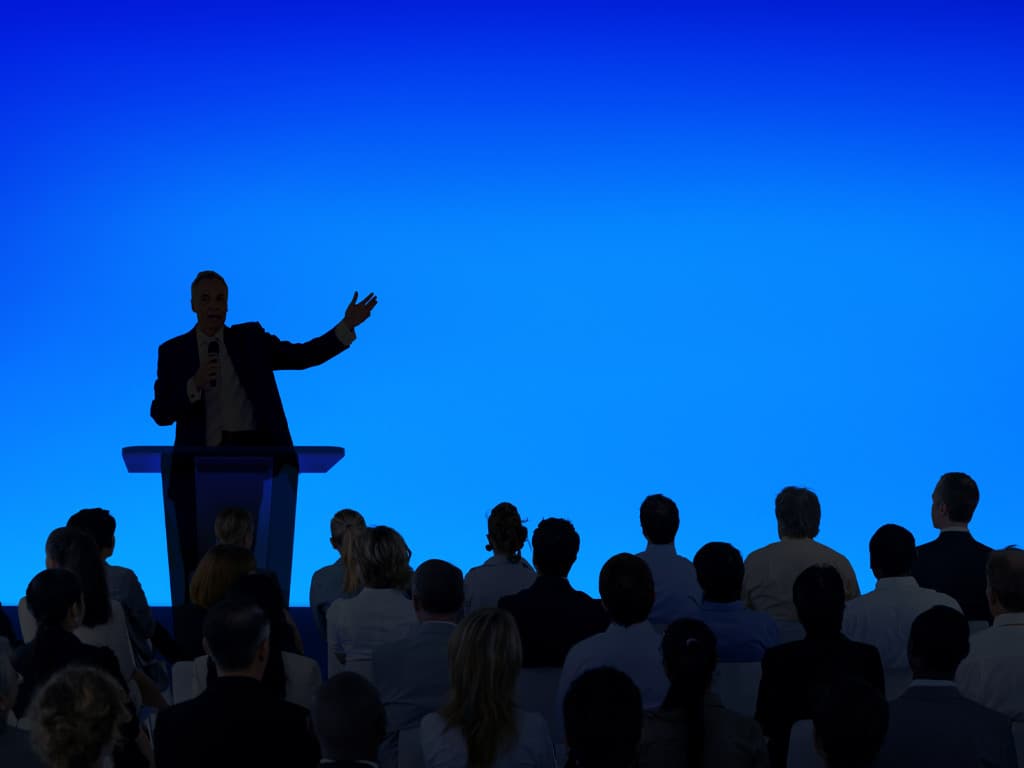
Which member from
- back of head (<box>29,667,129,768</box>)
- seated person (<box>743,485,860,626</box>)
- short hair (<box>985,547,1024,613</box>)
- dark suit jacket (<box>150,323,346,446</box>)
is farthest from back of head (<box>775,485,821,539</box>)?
back of head (<box>29,667,129,768</box>)

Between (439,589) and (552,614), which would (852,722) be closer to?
(439,589)

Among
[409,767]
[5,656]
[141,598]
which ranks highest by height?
[141,598]

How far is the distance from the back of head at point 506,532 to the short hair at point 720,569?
2.99ft

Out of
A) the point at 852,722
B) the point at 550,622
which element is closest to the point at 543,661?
the point at 550,622

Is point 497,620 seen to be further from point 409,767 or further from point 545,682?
point 545,682

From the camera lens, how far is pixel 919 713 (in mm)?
2381

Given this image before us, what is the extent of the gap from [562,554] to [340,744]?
1.59 meters

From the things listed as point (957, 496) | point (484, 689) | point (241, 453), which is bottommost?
point (484, 689)

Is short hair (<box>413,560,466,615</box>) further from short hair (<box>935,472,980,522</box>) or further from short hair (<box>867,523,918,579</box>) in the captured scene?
short hair (<box>935,472,980,522</box>)

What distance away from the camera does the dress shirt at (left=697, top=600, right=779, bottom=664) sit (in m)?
3.38

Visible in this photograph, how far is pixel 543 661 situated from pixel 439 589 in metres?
0.56

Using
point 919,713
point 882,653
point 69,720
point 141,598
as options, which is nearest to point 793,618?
point 882,653

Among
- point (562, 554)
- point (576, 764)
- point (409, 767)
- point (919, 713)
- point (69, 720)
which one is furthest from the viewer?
point (562, 554)

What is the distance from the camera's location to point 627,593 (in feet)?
9.64
